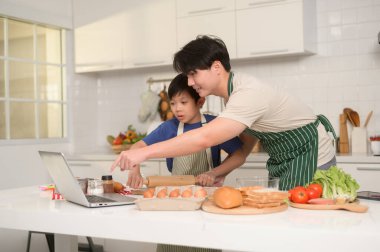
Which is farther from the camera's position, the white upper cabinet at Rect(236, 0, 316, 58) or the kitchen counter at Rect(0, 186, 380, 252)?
the white upper cabinet at Rect(236, 0, 316, 58)

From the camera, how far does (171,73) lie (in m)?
4.83

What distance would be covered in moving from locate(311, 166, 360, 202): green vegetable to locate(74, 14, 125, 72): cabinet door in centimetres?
A: 315

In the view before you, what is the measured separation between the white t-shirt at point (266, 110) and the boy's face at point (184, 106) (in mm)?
390

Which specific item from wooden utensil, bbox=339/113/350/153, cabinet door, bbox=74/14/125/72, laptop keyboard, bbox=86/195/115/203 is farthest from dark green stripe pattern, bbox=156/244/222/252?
cabinet door, bbox=74/14/125/72

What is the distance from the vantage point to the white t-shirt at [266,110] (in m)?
1.98

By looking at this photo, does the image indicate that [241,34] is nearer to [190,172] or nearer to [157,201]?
[190,172]

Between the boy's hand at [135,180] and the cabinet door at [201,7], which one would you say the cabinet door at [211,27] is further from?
the boy's hand at [135,180]

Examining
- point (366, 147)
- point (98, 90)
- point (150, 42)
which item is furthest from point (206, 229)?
point (98, 90)

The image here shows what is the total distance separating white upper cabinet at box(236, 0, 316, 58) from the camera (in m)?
3.90

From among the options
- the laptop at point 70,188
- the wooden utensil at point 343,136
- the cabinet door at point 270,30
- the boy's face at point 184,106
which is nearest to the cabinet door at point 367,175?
the wooden utensil at point 343,136

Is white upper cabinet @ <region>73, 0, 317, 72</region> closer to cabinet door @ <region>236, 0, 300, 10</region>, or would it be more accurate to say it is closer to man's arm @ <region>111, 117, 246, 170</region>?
cabinet door @ <region>236, 0, 300, 10</region>

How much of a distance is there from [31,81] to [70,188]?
111 inches

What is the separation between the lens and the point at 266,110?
208 centimetres

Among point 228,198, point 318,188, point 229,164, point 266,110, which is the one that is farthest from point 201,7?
point 228,198
